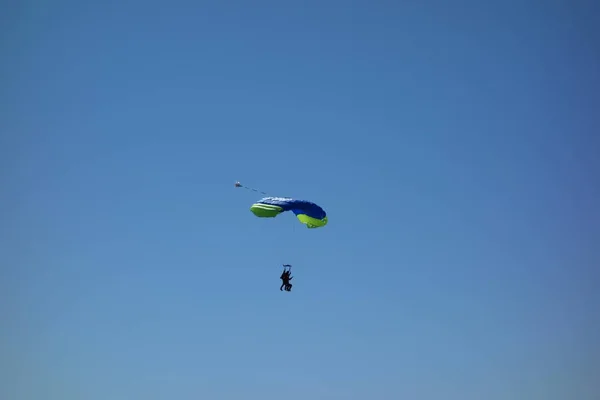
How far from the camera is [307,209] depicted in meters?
83.6

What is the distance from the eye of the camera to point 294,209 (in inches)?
3287

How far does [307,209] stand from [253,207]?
3.81m

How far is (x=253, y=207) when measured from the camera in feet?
271

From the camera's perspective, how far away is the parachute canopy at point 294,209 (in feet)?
270

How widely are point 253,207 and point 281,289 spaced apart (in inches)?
247

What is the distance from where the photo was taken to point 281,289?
84438mm

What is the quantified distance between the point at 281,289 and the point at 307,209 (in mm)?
5916

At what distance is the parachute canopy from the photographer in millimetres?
82438
